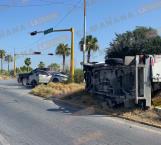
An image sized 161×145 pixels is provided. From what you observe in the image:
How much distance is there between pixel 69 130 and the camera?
43.8ft

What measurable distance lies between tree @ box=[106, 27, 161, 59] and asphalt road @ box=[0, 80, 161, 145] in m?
36.6

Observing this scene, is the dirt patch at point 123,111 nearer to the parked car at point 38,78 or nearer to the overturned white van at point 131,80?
the overturned white van at point 131,80

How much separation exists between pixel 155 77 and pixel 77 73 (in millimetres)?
21200

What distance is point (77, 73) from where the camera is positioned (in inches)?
1487

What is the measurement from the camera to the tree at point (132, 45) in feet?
177

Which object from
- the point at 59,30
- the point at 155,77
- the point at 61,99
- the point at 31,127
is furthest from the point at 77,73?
the point at 31,127

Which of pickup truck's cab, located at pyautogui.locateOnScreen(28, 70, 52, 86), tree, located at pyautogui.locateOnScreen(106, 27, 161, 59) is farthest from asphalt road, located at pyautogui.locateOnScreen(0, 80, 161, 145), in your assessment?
tree, located at pyautogui.locateOnScreen(106, 27, 161, 59)

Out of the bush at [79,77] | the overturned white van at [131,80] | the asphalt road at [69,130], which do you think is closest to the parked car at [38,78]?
the bush at [79,77]

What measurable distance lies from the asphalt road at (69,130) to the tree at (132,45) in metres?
36.6

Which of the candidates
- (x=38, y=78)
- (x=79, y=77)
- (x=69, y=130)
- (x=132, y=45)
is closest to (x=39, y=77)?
(x=38, y=78)

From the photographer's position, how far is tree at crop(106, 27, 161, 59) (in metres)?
54.0

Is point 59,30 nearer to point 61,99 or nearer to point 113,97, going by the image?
point 61,99

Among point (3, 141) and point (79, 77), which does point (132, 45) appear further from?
point (3, 141)

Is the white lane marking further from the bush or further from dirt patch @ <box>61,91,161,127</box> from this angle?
the bush
